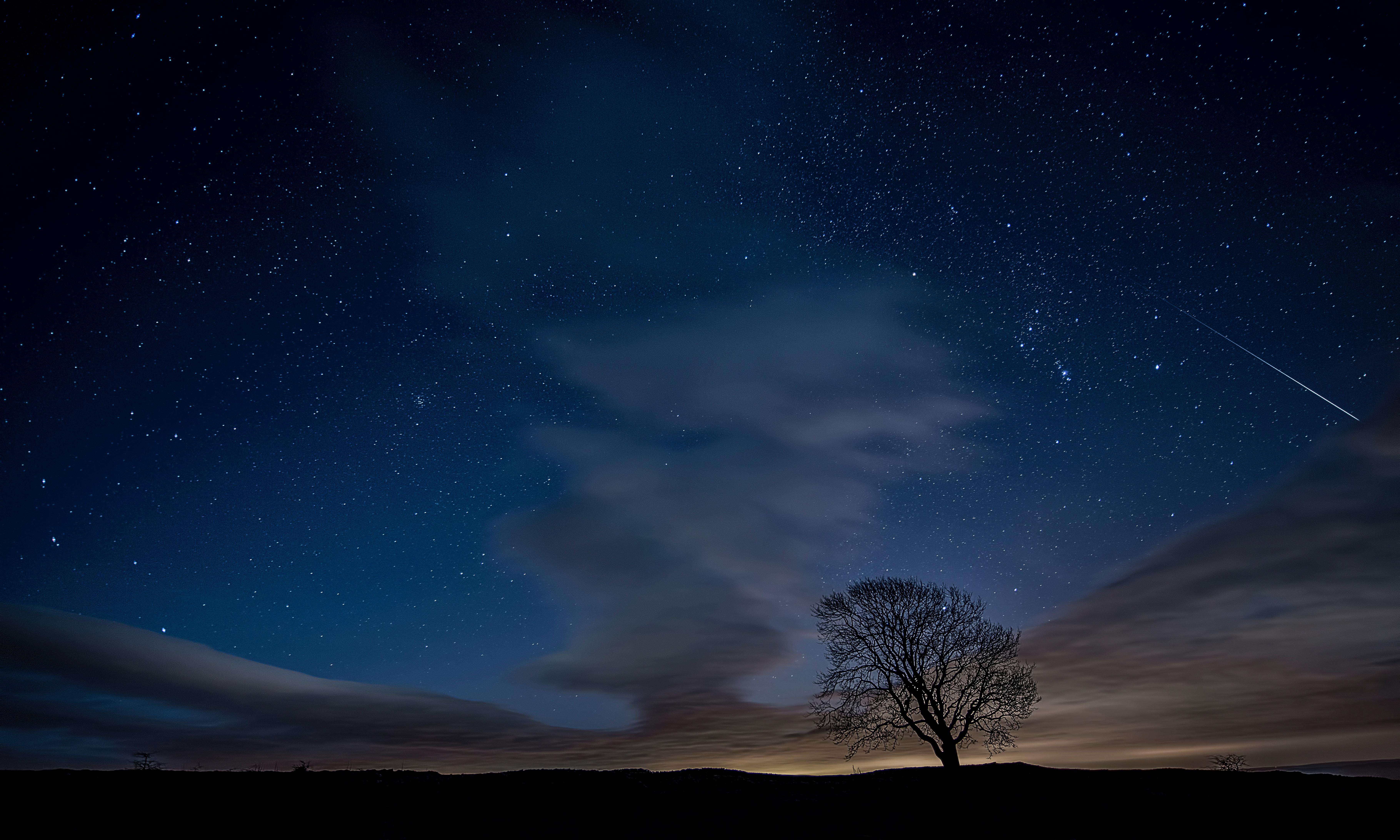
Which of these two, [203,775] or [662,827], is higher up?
[203,775]

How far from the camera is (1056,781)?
16.3m

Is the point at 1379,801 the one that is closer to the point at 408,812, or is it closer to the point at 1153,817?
the point at 1153,817

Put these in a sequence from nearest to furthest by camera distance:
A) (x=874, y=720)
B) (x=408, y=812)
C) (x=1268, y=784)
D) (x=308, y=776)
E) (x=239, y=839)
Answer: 1. (x=239, y=839)
2. (x=408, y=812)
3. (x=308, y=776)
4. (x=1268, y=784)
5. (x=874, y=720)

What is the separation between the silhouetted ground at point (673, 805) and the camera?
39.7ft

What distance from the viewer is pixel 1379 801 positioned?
1461 cm

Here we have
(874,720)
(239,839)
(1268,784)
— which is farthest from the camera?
(874,720)

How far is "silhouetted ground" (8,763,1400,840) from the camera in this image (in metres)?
12.1

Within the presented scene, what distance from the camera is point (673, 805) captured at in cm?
1445

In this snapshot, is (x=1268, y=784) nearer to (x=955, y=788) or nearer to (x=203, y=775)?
(x=955, y=788)

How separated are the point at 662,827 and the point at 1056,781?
35.9 ft

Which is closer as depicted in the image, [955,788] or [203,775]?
[203,775]

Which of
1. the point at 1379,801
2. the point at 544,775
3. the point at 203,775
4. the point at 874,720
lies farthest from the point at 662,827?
the point at 1379,801

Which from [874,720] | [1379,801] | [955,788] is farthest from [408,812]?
[1379,801]

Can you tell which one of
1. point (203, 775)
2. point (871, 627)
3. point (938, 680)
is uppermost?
point (871, 627)
